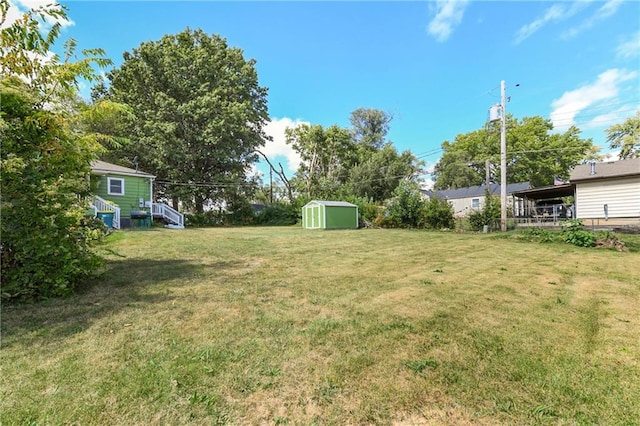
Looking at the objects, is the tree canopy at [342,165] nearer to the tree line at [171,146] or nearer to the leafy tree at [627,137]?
the tree line at [171,146]

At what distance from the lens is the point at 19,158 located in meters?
3.30

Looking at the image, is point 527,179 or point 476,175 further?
point 476,175

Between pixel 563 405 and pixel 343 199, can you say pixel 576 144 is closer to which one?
pixel 343 199

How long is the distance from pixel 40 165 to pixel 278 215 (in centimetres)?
2180

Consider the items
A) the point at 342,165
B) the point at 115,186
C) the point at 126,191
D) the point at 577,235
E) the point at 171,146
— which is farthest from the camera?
the point at 342,165

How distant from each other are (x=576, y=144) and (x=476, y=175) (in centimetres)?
989

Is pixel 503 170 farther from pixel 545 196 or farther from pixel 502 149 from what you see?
pixel 545 196

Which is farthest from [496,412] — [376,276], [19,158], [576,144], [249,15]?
[576,144]

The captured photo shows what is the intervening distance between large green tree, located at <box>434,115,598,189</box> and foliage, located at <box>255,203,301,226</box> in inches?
805

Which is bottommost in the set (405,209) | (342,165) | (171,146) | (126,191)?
(405,209)

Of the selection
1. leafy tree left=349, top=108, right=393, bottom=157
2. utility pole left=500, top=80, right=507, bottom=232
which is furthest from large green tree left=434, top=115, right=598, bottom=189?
utility pole left=500, top=80, right=507, bottom=232

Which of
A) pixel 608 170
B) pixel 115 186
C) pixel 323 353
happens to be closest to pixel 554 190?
pixel 608 170

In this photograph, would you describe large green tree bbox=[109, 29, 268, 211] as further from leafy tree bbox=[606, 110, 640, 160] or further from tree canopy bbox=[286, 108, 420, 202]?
leafy tree bbox=[606, 110, 640, 160]

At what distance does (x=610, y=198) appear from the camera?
13273mm
